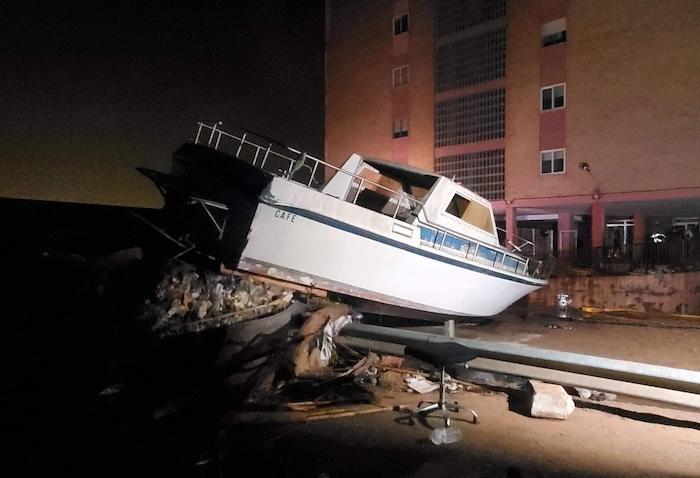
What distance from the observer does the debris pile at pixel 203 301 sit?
5.67 metres

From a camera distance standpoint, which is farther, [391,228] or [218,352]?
[391,228]

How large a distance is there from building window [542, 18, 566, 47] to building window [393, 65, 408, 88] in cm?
679

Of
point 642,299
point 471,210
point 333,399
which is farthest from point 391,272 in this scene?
point 642,299

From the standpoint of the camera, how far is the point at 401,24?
24.2 metres

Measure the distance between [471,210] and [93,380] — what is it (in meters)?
7.23

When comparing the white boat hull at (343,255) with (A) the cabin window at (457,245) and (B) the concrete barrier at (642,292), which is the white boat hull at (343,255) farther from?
(B) the concrete barrier at (642,292)

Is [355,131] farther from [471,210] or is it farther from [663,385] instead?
[663,385]

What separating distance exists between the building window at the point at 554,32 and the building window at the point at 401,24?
23.6ft

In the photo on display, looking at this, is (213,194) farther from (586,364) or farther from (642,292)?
(642,292)

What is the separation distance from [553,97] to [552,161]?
2.47 meters

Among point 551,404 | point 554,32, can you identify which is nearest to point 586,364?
point 551,404

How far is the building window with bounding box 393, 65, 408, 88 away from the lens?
23.9m

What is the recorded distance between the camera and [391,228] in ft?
26.5

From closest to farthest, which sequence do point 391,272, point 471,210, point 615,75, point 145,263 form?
point 145,263, point 391,272, point 471,210, point 615,75
